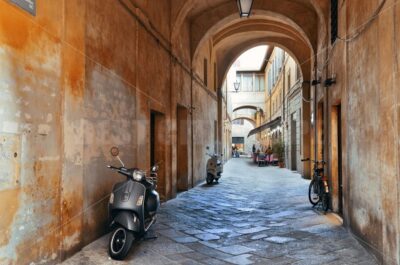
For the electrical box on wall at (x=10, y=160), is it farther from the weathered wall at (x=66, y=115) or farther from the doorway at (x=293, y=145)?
the doorway at (x=293, y=145)

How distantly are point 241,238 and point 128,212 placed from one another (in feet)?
6.02

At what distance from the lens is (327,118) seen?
300 inches

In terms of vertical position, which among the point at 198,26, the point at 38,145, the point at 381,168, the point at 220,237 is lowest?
the point at 220,237

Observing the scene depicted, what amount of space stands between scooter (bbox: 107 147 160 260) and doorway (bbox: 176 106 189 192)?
5.91m

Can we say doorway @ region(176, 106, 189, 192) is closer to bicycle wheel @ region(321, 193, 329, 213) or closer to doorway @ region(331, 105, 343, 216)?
bicycle wheel @ region(321, 193, 329, 213)

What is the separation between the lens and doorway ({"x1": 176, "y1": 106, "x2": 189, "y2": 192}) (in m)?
10.9

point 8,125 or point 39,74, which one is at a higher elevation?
point 39,74

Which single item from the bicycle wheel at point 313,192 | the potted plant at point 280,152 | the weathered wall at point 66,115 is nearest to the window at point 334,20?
the bicycle wheel at point 313,192

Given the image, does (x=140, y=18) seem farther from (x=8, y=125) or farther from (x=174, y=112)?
(x=8, y=125)

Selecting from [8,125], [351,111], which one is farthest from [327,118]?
[8,125]

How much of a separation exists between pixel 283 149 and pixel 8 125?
20172 millimetres

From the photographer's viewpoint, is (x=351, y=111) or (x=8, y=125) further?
(x=351, y=111)

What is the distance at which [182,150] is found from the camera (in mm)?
10914

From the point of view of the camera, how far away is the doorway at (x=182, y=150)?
10883 mm
